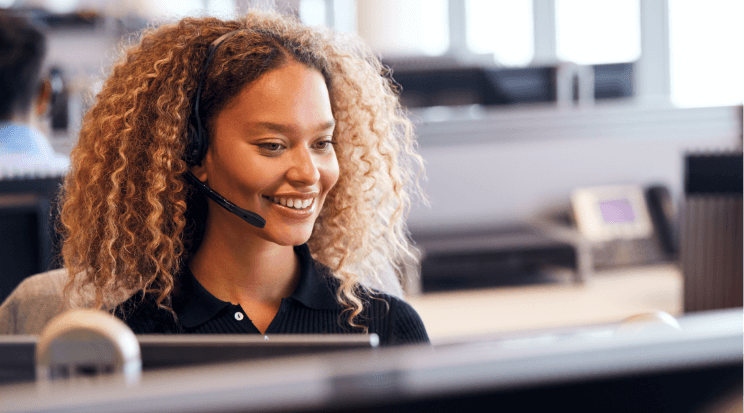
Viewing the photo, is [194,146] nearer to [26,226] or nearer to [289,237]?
[289,237]

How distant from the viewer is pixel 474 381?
0.84ft

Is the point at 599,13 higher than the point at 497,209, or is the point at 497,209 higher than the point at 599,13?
the point at 599,13

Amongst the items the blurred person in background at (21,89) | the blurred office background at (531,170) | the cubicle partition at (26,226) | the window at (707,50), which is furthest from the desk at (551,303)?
the window at (707,50)

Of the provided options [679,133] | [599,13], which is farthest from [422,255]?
[599,13]

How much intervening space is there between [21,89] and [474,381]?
1.83 metres

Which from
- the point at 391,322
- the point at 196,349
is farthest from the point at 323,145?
the point at 196,349

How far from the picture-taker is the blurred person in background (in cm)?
171

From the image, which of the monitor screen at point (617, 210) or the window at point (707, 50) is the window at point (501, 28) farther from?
the monitor screen at point (617, 210)

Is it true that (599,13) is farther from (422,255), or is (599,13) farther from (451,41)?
(422,255)

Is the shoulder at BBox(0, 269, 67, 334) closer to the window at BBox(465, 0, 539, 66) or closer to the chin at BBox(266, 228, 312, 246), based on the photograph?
the chin at BBox(266, 228, 312, 246)

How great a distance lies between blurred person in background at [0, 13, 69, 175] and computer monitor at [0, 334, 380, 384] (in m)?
1.39

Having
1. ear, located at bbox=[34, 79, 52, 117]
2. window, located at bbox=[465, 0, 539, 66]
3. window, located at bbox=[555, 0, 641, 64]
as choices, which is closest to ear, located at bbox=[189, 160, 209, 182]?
ear, located at bbox=[34, 79, 52, 117]

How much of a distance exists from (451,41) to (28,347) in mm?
3699

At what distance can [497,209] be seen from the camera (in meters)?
2.20
